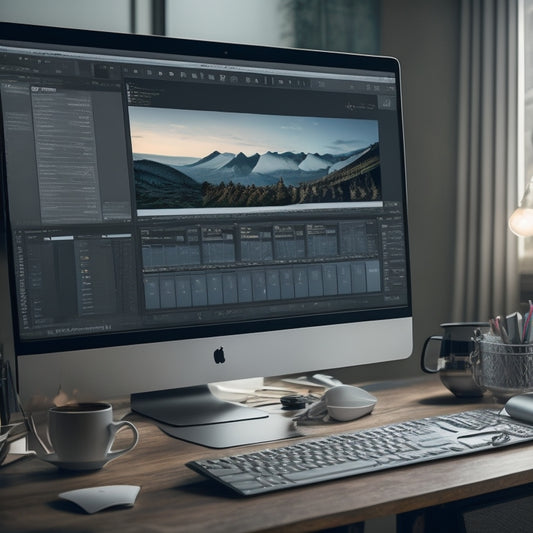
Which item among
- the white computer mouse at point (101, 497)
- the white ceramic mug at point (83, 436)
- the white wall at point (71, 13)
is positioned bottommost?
the white computer mouse at point (101, 497)

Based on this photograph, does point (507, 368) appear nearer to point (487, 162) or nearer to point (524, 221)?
point (524, 221)

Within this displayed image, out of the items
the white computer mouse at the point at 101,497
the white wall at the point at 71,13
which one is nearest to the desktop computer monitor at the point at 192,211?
the white computer mouse at the point at 101,497

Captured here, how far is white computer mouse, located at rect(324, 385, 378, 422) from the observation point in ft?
3.69

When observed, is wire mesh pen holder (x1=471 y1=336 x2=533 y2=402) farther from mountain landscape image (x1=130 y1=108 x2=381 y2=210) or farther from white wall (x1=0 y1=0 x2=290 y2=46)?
white wall (x1=0 y1=0 x2=290 y2=46)

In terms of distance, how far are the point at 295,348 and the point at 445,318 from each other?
2.76 feet

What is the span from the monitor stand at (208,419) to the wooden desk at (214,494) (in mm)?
40

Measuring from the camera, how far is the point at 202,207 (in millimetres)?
1118

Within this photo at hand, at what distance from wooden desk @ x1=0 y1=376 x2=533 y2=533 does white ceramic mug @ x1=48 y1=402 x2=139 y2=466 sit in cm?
2

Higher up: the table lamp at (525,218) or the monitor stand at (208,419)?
the table lamp at (525,218)

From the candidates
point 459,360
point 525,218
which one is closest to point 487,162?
point 525,218

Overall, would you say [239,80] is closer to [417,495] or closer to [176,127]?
[176,127]

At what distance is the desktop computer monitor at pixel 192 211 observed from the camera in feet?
3.29

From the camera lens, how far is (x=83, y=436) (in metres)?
0.88

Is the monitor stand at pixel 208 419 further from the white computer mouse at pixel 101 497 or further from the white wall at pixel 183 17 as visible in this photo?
the white wall at pixel 183 17
